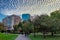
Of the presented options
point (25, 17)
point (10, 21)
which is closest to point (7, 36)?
Answer: point (10, 21)

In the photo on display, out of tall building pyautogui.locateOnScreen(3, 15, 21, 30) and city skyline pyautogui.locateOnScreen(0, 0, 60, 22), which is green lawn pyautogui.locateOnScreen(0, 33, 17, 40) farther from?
city skyline pyautogui.locateOnScreen(0, 0, 60, 22)

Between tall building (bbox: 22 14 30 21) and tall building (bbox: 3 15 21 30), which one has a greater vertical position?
tall building (bbox: 22 14 30 21)

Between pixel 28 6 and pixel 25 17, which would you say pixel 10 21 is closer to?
pixel 25 17

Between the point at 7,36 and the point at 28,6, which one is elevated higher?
the point at 28,6

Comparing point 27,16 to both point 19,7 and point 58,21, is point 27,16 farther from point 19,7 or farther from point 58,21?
point 58,21

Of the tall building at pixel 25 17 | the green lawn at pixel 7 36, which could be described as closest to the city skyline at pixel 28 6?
the tall building at pixel 25 17

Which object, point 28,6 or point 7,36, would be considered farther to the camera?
point 28,6

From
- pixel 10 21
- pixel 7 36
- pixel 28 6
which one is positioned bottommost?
pixel 7 36

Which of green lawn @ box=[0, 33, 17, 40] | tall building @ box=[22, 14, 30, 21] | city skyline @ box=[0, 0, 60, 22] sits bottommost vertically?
green lawn @ box=[0, 33, 17, 40]

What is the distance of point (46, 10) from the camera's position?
1.85 m

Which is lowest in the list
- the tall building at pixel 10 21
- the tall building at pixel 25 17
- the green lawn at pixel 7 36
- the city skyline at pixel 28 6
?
the green lawn at pixel 7 36

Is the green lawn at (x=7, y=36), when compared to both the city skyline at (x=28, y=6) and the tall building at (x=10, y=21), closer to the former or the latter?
the tall building at (x=10, y=21)

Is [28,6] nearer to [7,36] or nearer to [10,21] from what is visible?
[10,21]

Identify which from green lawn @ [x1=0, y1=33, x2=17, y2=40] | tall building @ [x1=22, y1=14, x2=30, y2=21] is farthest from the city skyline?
green lawn @ [x1=0, y1=33, x2=17, y2=40]
